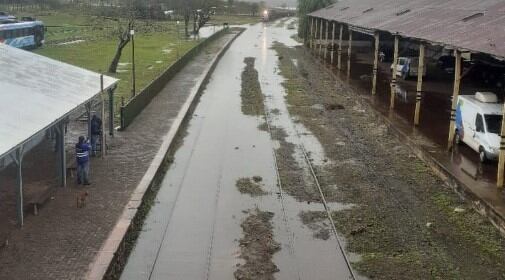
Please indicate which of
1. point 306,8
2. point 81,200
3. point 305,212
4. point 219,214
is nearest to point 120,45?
point 81,200

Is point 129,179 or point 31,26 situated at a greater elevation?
point 31,26

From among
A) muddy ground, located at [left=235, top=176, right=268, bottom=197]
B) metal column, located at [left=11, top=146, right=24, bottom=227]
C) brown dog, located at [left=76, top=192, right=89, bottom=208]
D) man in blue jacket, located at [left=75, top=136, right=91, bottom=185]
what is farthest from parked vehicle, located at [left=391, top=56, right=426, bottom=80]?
metal column, located at [left=11, top=146, right=24, bottom=227]

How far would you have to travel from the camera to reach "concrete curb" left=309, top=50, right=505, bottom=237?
14578 mm

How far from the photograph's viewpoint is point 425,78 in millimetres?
41312

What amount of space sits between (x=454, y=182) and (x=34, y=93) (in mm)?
10665

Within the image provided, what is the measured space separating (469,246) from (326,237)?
111 inches

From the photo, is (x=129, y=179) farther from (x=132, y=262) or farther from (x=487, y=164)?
(x=487, y=164)

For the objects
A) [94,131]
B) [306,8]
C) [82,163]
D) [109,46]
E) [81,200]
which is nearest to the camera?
[81,200]

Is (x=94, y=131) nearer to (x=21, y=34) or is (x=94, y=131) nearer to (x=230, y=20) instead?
(x=21, y=34)

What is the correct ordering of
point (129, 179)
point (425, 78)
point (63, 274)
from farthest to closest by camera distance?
point (425, 78)
point (129, 179)
point (63, 274)

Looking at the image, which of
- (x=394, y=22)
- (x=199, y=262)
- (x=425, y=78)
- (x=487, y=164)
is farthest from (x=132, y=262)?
(x=425, y=78)

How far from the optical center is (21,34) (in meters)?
55.8

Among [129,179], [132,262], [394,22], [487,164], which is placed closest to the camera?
[132,262]

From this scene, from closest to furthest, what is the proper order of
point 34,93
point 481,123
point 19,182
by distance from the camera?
point 19,182 < point 34,93 < point 481,123
